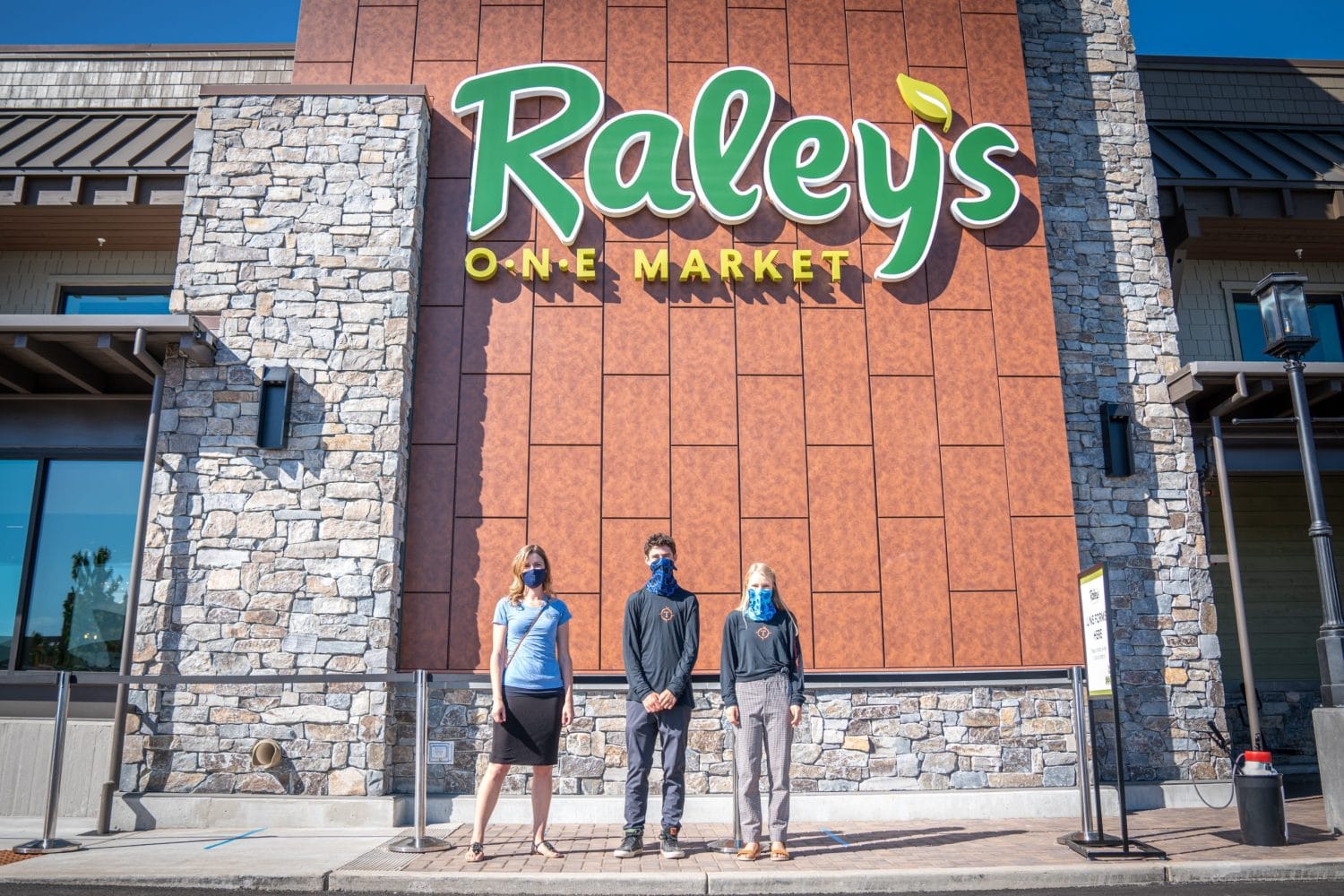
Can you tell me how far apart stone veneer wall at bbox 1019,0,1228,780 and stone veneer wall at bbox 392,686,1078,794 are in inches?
44.5

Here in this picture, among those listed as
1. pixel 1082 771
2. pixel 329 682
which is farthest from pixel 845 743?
pixel 329 682

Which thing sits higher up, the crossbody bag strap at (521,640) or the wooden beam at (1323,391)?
the wooden beam at (1323,391)

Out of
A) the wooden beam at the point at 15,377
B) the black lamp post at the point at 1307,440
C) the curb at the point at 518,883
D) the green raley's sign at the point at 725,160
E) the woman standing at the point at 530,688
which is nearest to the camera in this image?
the curb at the point at 518,883

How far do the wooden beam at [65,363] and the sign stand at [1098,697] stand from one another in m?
8.38

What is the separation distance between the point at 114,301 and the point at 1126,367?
10.6m

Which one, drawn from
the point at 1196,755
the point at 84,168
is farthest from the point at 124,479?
the point at 1196,755

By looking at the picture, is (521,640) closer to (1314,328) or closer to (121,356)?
(121,356)

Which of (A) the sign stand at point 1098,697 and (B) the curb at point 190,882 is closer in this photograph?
(B) the curb at point 190,882

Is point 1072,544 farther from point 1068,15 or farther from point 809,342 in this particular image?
point 1068,15

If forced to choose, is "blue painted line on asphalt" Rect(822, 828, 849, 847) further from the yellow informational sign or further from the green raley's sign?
the green raley's sign

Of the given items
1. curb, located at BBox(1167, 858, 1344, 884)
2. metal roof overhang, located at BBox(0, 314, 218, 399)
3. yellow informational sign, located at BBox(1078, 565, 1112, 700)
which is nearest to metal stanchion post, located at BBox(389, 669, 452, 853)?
metal roof overhang, located at BBox(0, 314, 218, 399)

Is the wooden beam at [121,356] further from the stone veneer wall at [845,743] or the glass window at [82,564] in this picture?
the stone veneer wall at [845,743]

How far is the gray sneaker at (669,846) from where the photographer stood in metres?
5.73

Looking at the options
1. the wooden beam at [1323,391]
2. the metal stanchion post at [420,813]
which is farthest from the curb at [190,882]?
the wooden beam at [1323,391]
